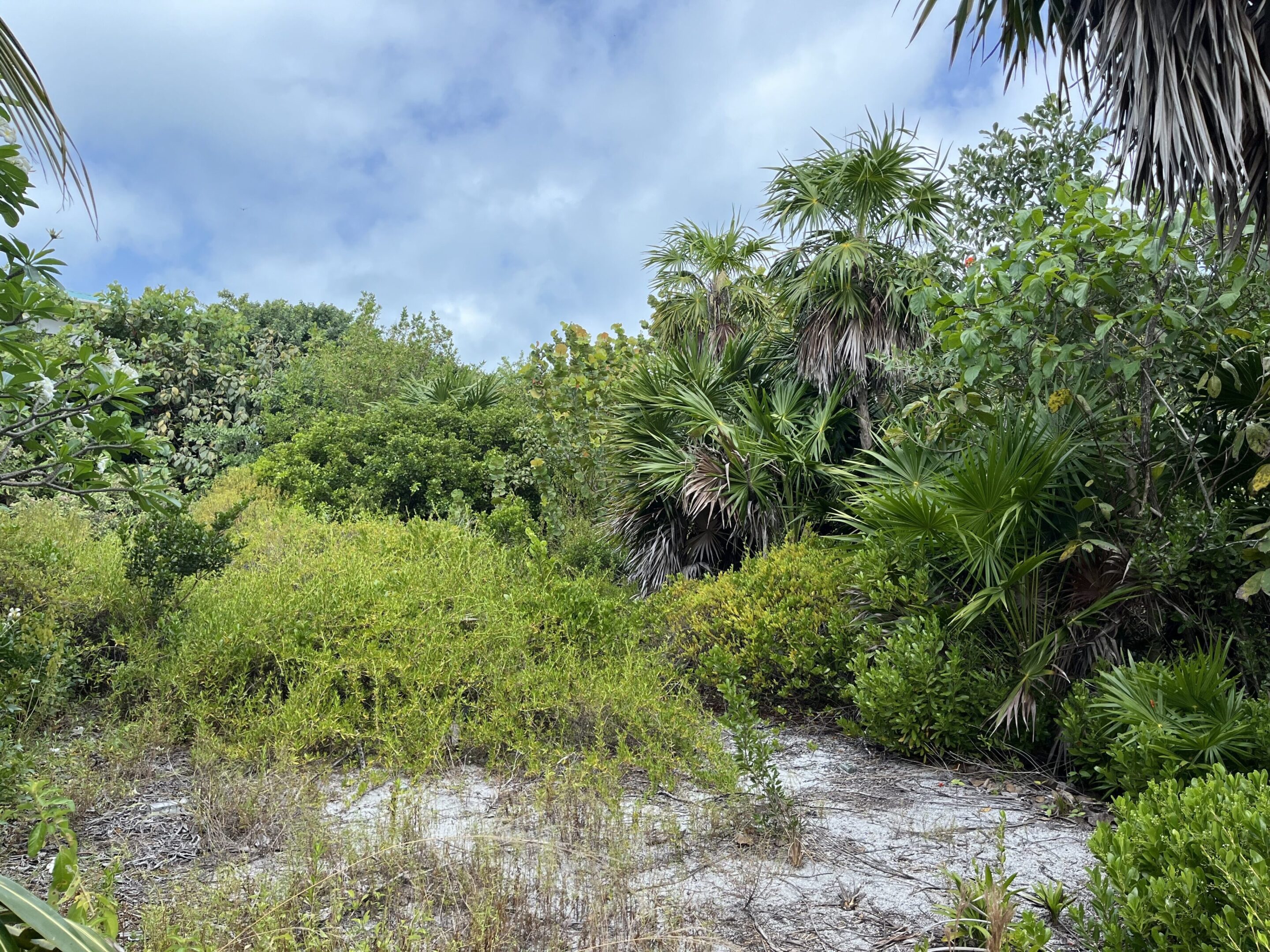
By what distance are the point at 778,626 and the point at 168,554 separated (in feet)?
14.8

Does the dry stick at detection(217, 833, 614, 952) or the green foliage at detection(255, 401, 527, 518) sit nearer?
the dry stick at detection(217, 833, 614, 952)

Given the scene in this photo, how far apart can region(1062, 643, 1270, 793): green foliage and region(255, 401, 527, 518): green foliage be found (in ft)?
30.2

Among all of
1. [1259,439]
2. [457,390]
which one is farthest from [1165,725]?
[457,390]

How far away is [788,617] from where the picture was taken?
625cm

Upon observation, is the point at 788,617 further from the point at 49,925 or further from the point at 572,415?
the point at 572,415

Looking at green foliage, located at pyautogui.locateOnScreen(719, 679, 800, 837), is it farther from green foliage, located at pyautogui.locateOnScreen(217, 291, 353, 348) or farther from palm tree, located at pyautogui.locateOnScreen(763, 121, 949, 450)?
green foliage, located at pyautogui.locateOnScreen(217, 291, 353, 348)

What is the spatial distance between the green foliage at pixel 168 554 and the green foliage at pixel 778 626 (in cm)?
355

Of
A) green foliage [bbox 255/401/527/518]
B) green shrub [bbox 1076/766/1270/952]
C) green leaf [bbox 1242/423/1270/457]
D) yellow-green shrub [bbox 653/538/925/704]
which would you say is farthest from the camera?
green foliage [bbox 255/401/527/518]

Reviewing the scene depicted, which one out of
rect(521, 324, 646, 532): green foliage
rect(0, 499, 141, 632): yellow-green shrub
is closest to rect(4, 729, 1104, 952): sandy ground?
rect(0, 499, 141, 632): yellow-green shrub

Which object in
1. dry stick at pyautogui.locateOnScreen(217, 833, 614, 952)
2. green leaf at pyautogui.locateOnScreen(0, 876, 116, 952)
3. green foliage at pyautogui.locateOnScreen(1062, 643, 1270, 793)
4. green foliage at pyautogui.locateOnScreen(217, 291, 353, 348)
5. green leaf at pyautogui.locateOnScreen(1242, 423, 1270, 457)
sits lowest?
dry stick at pyautogui.locateOnScreen(217, 833, 614, 952)

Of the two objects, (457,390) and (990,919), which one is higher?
(457,390)

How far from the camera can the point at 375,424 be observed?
43.3 feet

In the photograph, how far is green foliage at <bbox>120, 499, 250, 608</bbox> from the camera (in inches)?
238

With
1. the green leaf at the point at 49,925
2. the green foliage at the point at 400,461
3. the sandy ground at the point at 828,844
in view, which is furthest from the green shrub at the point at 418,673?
the green foliage at the point at 400,461
